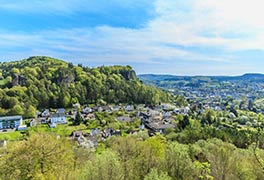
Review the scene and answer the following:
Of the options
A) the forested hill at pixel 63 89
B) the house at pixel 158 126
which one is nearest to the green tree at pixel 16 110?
the forested hill at pixel 63 89

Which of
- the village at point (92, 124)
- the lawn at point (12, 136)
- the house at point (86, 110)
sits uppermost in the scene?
the house at point (86, 110)

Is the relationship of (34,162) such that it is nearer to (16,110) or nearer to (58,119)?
(58,119)

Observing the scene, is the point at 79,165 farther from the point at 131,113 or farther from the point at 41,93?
the point at 41,93

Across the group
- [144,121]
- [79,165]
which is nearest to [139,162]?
→ [79,165]

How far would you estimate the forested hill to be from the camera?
73.5 m

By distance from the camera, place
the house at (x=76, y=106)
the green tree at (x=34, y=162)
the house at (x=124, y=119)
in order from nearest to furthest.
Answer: the green tree at (x=34, y=162)
the house at (x=124, y=119)
the house at (x=76, y=106)

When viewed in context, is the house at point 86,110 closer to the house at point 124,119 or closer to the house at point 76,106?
the house at point 76,106

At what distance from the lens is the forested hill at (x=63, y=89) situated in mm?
73500

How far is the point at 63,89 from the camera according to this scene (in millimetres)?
84000

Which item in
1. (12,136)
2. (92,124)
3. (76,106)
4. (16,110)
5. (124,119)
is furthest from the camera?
(76,106)

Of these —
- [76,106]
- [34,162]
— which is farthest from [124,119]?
[34,162]

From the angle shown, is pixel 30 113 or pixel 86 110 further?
pixel 86 110

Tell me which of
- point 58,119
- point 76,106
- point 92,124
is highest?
point 76,106

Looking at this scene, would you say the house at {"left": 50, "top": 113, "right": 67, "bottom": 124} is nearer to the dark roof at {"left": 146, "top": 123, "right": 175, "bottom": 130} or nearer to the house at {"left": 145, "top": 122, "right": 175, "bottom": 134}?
the house at {"left": 145, "top": 122, "right": 175, "bottom": 134}
